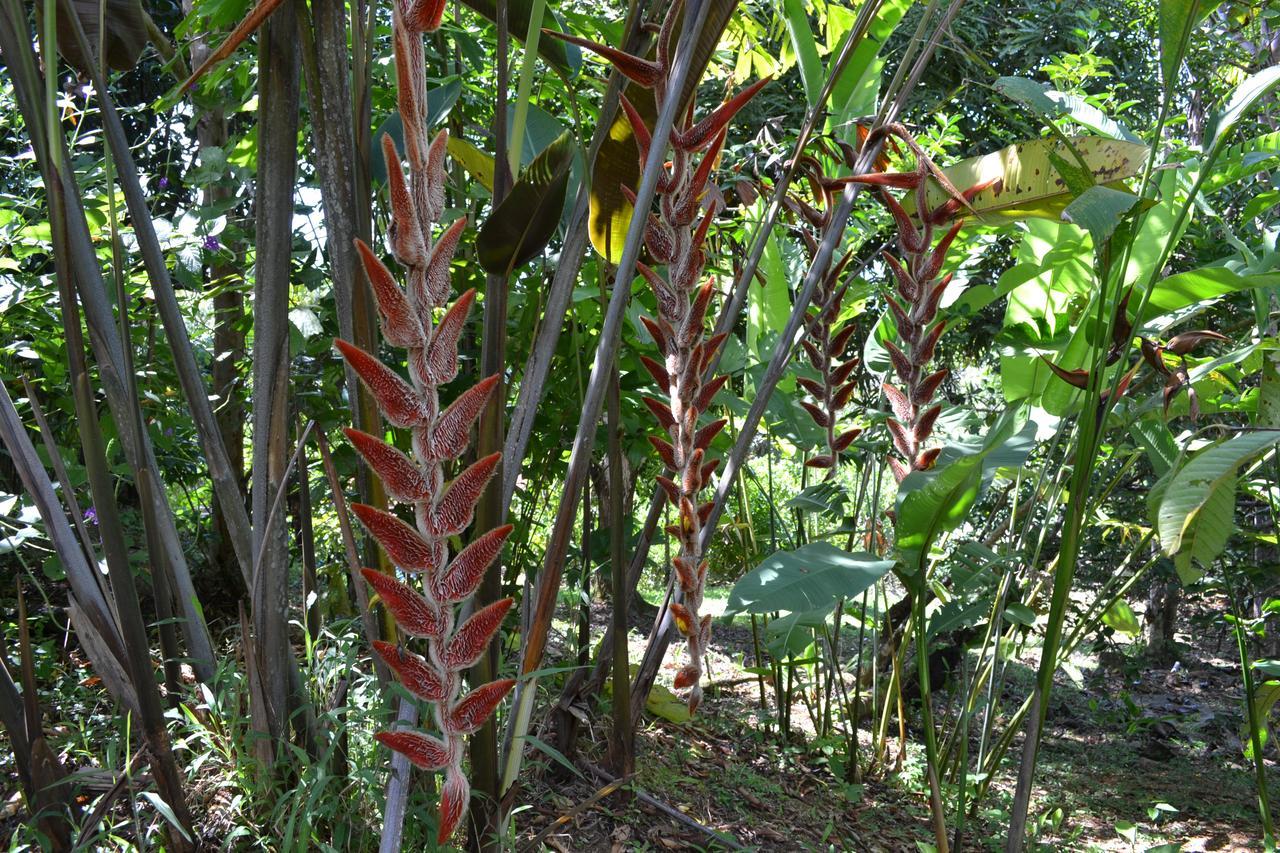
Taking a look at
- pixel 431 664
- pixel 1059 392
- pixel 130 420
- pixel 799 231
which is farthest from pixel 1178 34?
pixel 130 420

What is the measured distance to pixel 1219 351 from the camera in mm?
3420

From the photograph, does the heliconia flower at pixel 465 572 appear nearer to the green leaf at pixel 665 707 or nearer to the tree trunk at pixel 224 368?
the green leaf at pixel 665 707

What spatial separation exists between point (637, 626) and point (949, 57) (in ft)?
14.3

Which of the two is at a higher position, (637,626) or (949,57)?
(949,57)

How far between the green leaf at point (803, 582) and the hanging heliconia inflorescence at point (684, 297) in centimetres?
10

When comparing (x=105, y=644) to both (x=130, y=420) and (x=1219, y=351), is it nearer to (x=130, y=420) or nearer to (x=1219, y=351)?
(x=130, y=420)

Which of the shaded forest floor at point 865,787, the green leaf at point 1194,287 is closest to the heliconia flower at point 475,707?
the shaded forest floor at point 865,787

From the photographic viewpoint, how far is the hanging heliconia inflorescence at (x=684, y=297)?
3.80ft

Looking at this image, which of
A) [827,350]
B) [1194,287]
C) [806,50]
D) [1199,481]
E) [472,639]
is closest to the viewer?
[472,639]

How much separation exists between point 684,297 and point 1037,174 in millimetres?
793

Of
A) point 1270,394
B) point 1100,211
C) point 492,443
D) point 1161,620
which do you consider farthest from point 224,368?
point 1161,620

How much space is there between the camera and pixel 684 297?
1392mm

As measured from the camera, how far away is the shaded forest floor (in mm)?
1888

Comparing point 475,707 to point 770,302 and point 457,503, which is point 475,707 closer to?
point 457,503
